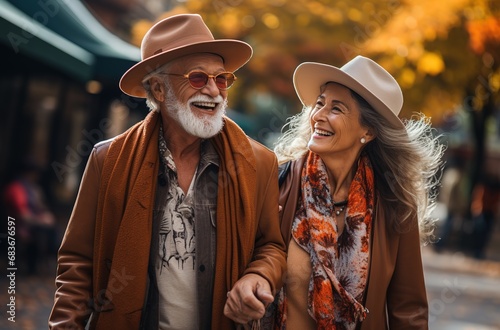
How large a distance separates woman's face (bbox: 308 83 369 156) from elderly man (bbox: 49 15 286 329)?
1.53 ft

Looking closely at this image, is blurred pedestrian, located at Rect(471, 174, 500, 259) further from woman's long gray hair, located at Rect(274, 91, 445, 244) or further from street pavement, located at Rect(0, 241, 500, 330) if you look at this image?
woman's long gray hair, located at Rect(274, 91, 445, 244)

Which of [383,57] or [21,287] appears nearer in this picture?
[21,287]

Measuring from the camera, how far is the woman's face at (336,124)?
3959 millimetres

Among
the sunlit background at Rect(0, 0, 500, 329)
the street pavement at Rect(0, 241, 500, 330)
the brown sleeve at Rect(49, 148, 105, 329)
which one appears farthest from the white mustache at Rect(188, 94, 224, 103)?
the sunlit background at Rect(0, 0, 500, 329)

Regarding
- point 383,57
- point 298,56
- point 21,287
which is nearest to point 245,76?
point 298,56

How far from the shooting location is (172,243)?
3441mm

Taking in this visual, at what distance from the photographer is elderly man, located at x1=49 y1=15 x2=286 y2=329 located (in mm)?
3354

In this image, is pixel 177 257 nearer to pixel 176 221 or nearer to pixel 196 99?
pixel 176 221

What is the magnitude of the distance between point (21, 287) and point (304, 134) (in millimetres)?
5974

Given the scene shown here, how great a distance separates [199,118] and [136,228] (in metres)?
0.55

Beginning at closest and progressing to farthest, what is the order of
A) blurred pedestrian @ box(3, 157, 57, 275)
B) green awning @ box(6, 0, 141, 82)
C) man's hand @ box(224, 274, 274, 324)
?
man's hand @ box(224, 274, 274, 324), blurred pedestrian @ box(3, 157, 57, 275), green awning @ box(6, 0, 141, 82)

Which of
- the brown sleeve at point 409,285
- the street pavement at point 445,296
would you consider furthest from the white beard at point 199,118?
the street pavement at point 445,296

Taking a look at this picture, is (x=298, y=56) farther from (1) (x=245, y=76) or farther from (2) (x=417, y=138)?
(2) (x=417, y=138)

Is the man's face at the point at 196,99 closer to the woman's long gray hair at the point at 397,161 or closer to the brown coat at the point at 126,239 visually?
the brown coat at the point at 126,239
